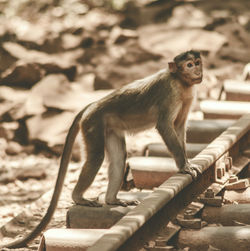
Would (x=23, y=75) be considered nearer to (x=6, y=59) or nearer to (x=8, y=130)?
(x=6, y=59)

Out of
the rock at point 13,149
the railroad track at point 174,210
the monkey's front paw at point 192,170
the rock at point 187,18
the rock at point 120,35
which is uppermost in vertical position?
the rock at point 187,18

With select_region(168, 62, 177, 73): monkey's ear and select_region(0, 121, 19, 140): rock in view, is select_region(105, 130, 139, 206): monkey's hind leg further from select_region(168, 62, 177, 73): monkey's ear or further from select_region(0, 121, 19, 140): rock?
select_region(0, 121, 19, 140): rock

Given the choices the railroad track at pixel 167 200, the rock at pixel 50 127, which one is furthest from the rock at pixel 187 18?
the railroad track at pixel 167 200

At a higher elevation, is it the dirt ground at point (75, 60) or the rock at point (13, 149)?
the dirt ground at point (75, 60)

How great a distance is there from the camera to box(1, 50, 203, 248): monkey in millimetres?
5305

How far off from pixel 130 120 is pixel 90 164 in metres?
0.57

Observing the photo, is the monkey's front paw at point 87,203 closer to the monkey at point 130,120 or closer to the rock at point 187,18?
the monkey at point 130,120

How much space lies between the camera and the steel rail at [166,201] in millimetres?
3844

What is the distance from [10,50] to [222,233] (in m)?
7.77

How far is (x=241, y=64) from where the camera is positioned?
11.1 metres

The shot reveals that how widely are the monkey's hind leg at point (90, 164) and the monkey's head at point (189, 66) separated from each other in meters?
0.84

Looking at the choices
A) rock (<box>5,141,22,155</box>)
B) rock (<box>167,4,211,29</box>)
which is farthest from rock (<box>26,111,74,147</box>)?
rock (<box>167,4,211,29</box>)

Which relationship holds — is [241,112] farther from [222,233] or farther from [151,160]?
[222,233]

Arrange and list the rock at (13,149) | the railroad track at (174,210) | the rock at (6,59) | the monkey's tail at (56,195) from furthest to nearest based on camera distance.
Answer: the rock at (6,59) < the rock at (13,149) < the monkey's tail at (56,195) < the railroad track at (174,210)
